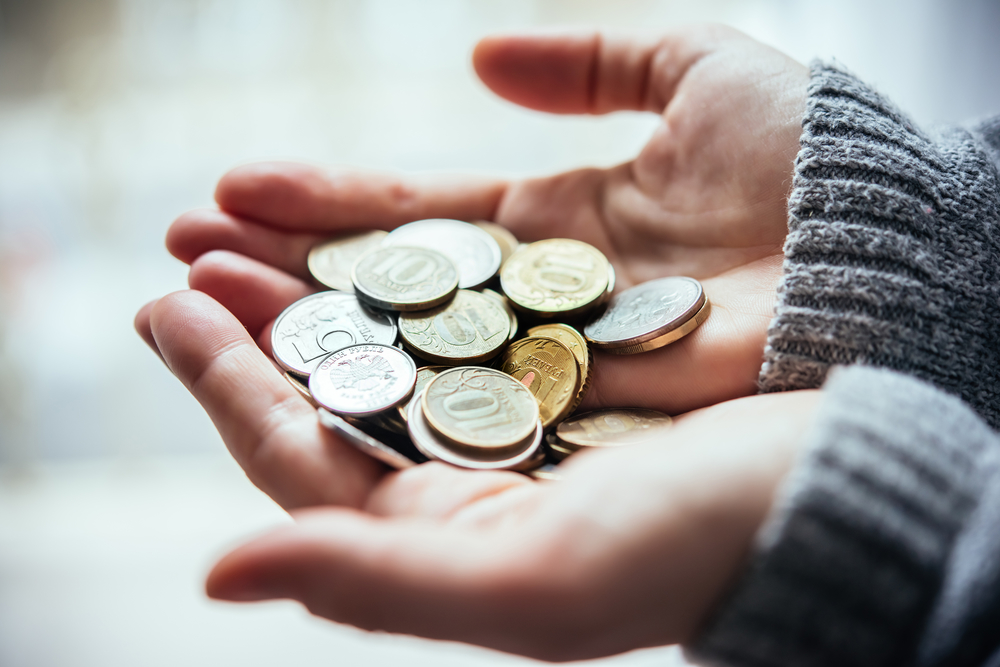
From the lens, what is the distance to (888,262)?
4.43 feet

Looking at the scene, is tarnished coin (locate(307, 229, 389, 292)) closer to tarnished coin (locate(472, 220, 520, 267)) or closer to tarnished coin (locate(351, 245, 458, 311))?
tarnished coin (locate(351, 245, 458, 311))

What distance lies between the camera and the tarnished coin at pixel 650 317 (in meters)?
1.46

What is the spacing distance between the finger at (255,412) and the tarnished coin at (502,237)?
2.58ft

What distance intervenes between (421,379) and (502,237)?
603mm

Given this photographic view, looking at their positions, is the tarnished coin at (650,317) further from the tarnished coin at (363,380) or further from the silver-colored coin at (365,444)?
the silver-colored coin at (365,444)

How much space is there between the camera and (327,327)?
1.56 metres

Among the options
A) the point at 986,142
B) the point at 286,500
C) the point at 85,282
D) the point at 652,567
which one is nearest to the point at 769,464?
the point at 652,567

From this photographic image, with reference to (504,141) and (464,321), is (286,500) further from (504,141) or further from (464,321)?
(504,141)

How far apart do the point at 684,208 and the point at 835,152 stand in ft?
1.35

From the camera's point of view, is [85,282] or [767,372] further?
[85,282]

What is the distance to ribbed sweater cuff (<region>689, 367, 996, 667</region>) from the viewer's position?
0.88 meters

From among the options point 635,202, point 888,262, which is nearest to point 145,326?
point 635,202

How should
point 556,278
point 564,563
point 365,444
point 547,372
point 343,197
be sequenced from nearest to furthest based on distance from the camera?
point 564,563
point 365,444
point 547,372
point 556,278
point 343,197

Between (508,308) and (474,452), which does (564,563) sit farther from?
(508,308)
